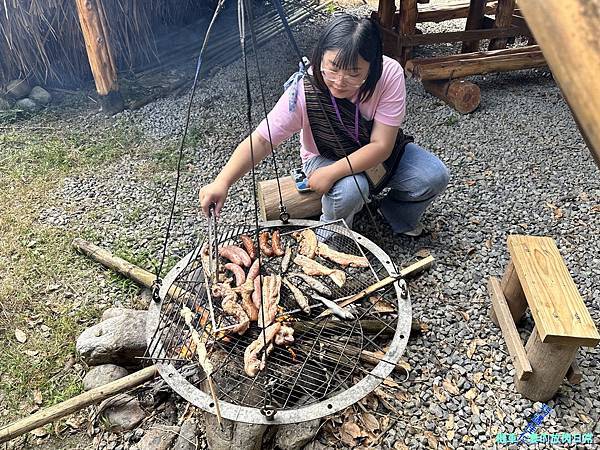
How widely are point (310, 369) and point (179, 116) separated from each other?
3534 mm

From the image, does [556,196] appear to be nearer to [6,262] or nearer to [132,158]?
[132,158]

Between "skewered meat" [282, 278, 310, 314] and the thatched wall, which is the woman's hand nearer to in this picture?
"skewered meat" [282, 278, 310, 314]

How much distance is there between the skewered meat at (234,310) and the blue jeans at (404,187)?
2.88 ft

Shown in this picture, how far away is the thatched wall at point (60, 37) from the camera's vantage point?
4855 mm

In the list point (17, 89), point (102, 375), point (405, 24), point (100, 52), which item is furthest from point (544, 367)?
point (17, 89)

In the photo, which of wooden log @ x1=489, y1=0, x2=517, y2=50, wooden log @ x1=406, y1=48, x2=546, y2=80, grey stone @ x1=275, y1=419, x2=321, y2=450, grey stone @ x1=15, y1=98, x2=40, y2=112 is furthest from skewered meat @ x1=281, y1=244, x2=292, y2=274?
wooden log @ x1=489, y1=0, x2=517, y2=50

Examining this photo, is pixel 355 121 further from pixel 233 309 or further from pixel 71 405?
pixel 71 405

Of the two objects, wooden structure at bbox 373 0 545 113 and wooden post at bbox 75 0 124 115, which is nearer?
wooden post at bbox 75 0 124 115

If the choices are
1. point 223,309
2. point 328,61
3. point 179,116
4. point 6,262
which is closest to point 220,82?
point 179,116

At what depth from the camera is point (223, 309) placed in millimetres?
2164

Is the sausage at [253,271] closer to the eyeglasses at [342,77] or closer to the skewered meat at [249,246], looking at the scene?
the skewered meat at [249,246]

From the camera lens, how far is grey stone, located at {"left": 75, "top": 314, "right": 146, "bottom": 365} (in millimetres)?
2418

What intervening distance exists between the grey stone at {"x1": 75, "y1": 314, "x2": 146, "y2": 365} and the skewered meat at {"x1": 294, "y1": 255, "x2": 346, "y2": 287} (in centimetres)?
90

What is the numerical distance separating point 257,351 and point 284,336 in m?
0.14
